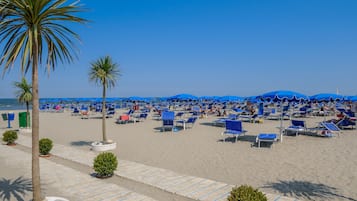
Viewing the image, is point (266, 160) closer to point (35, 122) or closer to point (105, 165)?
point (105, 165)

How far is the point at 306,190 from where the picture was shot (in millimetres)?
A: 4348

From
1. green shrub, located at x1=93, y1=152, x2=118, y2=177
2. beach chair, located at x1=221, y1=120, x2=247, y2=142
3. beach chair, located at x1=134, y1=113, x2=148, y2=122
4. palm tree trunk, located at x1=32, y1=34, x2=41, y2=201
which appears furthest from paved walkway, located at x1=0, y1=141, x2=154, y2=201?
beach chair, located at x1=134, y1=113, x2=148, y2=122

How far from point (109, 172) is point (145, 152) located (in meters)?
2.54

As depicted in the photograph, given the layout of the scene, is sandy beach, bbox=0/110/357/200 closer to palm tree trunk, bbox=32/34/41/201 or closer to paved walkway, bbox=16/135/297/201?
paved walkway, bbox=16/135/297/201

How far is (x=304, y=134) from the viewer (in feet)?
35.0

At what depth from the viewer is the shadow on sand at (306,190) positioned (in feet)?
13.3

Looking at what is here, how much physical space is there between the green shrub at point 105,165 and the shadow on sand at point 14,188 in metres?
1.27

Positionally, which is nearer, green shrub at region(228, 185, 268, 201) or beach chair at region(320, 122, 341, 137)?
green shrub at region(228, 185, 268, 201)

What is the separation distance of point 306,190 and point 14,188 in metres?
5.47

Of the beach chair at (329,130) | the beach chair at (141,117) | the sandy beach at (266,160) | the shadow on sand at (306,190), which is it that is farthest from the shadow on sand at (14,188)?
the beach chair at (141,117)

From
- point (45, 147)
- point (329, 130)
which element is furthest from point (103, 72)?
point (329, 130)

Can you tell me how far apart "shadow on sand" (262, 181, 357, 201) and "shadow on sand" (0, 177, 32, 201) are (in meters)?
4.51

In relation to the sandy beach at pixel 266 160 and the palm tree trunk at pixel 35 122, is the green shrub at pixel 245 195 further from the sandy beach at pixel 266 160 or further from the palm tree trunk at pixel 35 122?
the palm tree trunk at pixel 35 122

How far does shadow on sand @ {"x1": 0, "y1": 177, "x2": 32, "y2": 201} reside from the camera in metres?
4.12
